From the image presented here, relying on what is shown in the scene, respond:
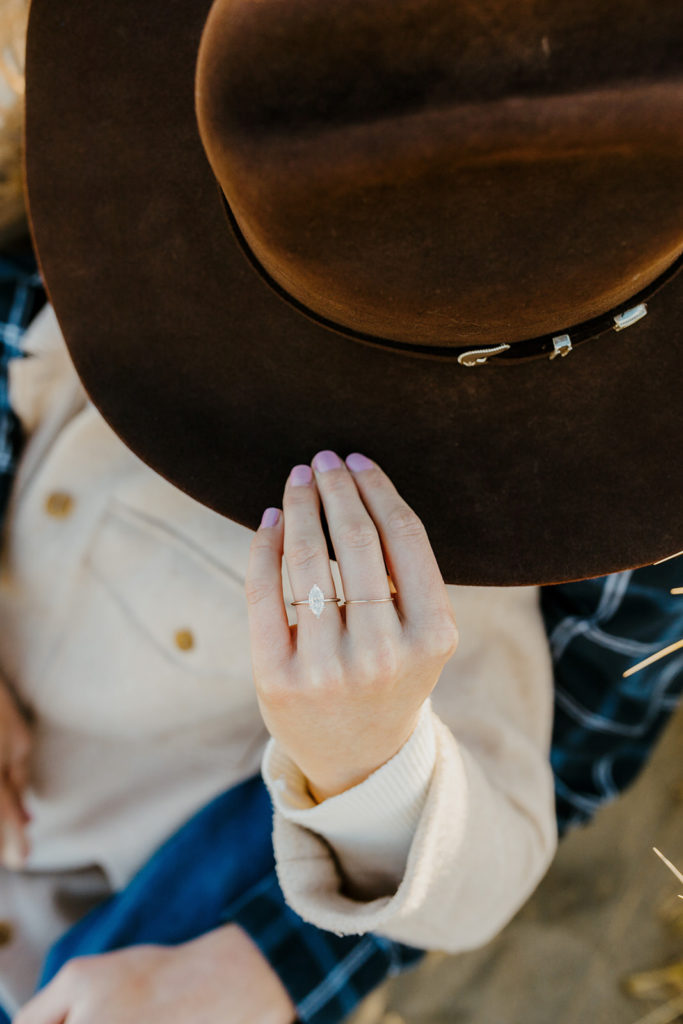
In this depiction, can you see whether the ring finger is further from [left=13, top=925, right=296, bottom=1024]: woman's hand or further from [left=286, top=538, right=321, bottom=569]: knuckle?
[left=13, top=925, right=296, bottom=1024]: woman's hand

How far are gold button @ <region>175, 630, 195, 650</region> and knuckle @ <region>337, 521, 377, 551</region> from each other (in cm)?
45

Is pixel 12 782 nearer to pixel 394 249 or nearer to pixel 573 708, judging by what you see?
pixel 573 708

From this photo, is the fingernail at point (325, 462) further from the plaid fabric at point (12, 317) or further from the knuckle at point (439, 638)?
the plaid fabric at point (12, 317)

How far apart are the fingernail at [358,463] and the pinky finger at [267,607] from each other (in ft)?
0.30

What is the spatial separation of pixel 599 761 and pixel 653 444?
74cm

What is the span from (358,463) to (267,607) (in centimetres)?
15

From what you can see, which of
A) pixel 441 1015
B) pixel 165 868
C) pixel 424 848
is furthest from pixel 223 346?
pixel 441 1015

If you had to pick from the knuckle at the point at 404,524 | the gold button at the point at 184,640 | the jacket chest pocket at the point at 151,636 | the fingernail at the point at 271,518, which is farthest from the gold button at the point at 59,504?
the knuckle at the point at 404,524

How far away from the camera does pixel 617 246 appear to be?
0.52m

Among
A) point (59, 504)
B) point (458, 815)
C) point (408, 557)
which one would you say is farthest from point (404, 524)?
point (59, 504)

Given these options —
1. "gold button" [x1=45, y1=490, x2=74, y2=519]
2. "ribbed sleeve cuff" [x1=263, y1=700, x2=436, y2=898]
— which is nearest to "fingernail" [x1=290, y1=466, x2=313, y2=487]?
"ribbed sleeve cuff" [x1=263, y1=700, x2=436, y2=898]

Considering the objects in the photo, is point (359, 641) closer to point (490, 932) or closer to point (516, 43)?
point (516, 43)

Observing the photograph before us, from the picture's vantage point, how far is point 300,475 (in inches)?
27.6

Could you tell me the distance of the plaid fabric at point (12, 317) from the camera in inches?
45.7
